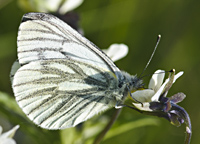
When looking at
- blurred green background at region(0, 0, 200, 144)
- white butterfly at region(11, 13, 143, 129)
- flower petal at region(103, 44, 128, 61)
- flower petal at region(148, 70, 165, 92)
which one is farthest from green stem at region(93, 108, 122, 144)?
blurred green background at region(0, 0, 200, 144)

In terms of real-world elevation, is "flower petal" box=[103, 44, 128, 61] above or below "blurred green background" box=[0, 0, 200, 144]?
above

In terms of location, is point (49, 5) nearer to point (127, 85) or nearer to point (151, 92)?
point (127, 85)

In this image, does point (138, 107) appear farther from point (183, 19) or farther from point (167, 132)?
point (183, 19)

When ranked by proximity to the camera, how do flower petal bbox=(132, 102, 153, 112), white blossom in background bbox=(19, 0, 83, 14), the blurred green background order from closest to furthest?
flower petal bbox=(132, 102, 153, 112)
white blossom in background bbox=(19, 0, 83, 14)
the blurred green background

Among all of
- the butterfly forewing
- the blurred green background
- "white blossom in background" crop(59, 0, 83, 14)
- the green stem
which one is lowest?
the blurred green background

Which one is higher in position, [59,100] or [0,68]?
[59,100]

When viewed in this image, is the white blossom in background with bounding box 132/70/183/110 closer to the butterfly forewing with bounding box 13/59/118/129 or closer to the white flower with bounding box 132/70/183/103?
the white flower with bounding box 132/70/183/103

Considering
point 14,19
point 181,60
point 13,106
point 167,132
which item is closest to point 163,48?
point 181,60

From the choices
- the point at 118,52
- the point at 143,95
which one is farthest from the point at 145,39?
the point at 143,95
